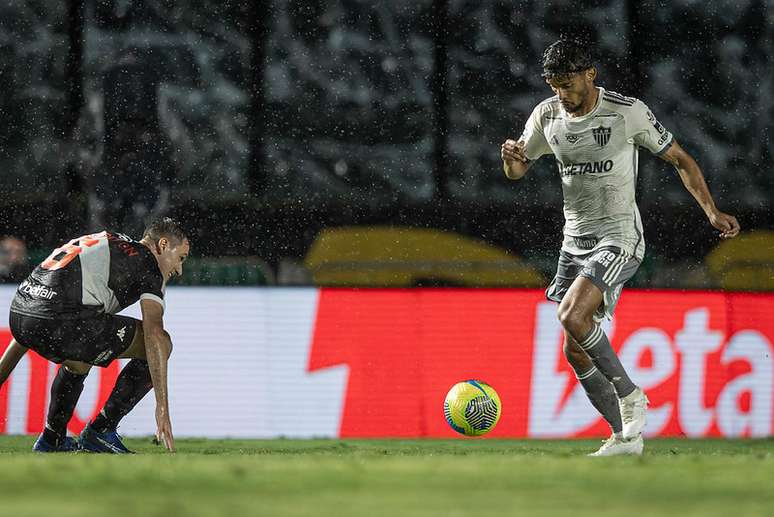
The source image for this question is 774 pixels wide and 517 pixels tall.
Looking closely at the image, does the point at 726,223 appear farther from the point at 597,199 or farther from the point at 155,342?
the point at 155,342

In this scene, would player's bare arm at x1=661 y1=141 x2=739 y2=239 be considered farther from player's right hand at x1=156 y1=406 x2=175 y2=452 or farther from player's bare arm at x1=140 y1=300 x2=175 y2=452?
player's right hand at x1=156 y1=406 x2=175 y2=452

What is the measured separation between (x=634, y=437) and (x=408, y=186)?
7.24 metres

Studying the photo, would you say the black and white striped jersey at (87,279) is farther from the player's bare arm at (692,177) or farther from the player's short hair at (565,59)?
the player's bare arm at (692,177)

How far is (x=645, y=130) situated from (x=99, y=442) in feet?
10.7

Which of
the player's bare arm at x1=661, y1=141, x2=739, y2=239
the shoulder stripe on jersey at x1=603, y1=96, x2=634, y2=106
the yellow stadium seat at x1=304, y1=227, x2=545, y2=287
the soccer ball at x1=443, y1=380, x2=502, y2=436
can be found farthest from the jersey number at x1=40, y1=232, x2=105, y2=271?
the yellow stadium seat at x1=304, y1=227, x2=545, y2=287

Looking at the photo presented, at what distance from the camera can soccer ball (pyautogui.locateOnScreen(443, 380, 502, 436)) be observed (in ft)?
26.0

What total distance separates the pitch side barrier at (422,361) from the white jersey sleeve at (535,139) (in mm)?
2572

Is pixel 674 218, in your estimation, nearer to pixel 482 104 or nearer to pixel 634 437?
pixel 482 104

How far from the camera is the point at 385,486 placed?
4.85 m

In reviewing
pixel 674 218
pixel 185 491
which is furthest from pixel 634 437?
pixel 674 218

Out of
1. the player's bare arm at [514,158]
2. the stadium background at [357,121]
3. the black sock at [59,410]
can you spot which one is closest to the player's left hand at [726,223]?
the player's bare arm at [514,158]

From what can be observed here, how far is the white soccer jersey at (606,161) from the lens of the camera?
7.25 metres

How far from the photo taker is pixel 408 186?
1405 centimetres

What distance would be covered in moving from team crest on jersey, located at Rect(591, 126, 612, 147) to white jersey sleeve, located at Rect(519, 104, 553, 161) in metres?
0.35
